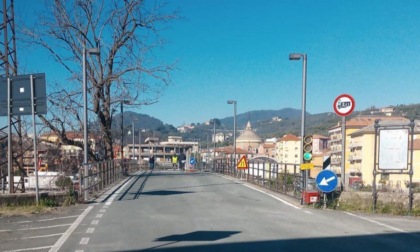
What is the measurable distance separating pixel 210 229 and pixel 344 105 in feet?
24.5

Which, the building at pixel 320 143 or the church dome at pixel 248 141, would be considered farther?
the church dome at pixel 248 141

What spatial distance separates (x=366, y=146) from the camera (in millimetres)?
21312

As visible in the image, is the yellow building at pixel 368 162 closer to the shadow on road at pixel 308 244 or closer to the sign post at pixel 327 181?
the sign post at pixel 327 181

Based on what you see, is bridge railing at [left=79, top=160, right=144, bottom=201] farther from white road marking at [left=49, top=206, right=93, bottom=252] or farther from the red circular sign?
the red circular sign

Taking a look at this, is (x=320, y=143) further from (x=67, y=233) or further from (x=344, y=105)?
(x=67, y=233)

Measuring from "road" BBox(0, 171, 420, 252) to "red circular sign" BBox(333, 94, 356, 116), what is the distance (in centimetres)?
339

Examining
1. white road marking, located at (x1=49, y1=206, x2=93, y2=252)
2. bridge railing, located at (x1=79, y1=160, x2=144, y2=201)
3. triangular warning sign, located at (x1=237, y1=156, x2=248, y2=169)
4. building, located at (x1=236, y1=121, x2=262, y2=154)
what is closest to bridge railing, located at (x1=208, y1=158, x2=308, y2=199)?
triangular warning sign, located at (x1=237, y1=156, x2=248, y2=169)

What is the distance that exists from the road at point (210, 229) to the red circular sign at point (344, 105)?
11.1 feet

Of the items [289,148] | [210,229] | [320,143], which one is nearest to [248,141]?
[289,148]

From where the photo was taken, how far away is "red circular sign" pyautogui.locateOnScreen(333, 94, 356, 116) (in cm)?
1578

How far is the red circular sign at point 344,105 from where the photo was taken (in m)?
15.8

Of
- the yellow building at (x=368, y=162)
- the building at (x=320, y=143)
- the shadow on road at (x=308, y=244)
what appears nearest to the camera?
the shadow on road at (x=308, y=244)

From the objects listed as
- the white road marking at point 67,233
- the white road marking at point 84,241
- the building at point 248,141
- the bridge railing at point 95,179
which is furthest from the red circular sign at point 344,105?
the building at point 248,141

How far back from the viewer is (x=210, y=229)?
10.6 m
